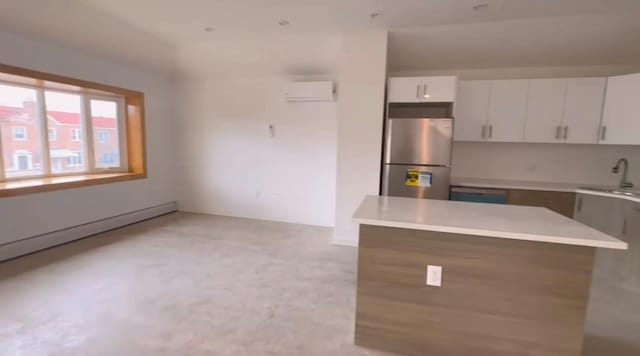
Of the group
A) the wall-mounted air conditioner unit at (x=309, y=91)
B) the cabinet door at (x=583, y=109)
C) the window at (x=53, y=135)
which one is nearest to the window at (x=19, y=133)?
the window at (x=53, y=135)

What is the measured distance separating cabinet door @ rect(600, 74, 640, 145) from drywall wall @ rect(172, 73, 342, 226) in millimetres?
3342

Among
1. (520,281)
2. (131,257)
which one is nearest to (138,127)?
(131,257)

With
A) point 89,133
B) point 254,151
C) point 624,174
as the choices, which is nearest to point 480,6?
point 624,174

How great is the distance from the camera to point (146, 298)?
2469 mm

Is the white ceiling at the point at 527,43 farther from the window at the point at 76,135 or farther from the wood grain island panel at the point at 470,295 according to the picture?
the window at the point at 76,135

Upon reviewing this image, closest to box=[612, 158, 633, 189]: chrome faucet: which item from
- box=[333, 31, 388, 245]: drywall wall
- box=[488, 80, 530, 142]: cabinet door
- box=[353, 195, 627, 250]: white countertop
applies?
box=[488, 80, 530, 142]: cabinet door

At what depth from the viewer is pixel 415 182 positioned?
11.7ft

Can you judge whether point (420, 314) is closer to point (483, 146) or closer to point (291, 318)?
point (291, 318)

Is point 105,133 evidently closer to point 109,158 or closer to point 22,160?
point 109,158

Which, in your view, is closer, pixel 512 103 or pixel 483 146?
pixel 512 103

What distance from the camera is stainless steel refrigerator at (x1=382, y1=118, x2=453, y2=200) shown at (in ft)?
11.3

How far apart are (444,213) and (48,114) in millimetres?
4828

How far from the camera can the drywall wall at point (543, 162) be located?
151 inches

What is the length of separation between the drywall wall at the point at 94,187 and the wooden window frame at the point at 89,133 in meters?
0.07
